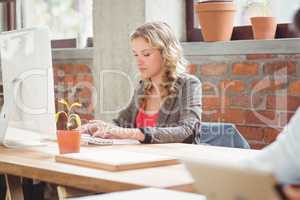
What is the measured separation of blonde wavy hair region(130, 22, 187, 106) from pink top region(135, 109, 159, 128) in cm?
9

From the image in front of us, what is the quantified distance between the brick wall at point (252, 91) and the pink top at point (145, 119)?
2.13 ft

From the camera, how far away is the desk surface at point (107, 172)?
66.8 inches

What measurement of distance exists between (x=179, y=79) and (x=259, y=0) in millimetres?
877

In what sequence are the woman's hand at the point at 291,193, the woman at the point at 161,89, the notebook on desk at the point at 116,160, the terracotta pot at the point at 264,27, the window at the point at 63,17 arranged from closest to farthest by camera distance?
the woman's hand at the point at 291,193
the notebook on desk at the point at 116,160
the woman at the point at 161,89
the terracotta pot at the point at 264,27
the window at the point at 63,17

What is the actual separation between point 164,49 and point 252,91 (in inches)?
25.5

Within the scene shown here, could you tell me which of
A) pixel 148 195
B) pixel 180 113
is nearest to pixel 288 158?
pixel 148 195

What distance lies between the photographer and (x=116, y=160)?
1.96 metres

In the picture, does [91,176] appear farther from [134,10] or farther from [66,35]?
[66,35]

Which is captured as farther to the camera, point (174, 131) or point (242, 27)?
point (242, 27)

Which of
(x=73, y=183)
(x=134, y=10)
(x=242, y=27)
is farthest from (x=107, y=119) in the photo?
(x=73, y=183)

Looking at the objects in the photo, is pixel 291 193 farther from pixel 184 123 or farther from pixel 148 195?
pixel 184 123

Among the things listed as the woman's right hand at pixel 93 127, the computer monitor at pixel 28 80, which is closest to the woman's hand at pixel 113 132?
the woman's right hand at pixel 93 127

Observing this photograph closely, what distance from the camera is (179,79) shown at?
286 centimetres

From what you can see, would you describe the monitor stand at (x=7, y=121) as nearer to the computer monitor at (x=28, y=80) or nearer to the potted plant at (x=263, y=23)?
the computer monitor at (x=28, y=80)
